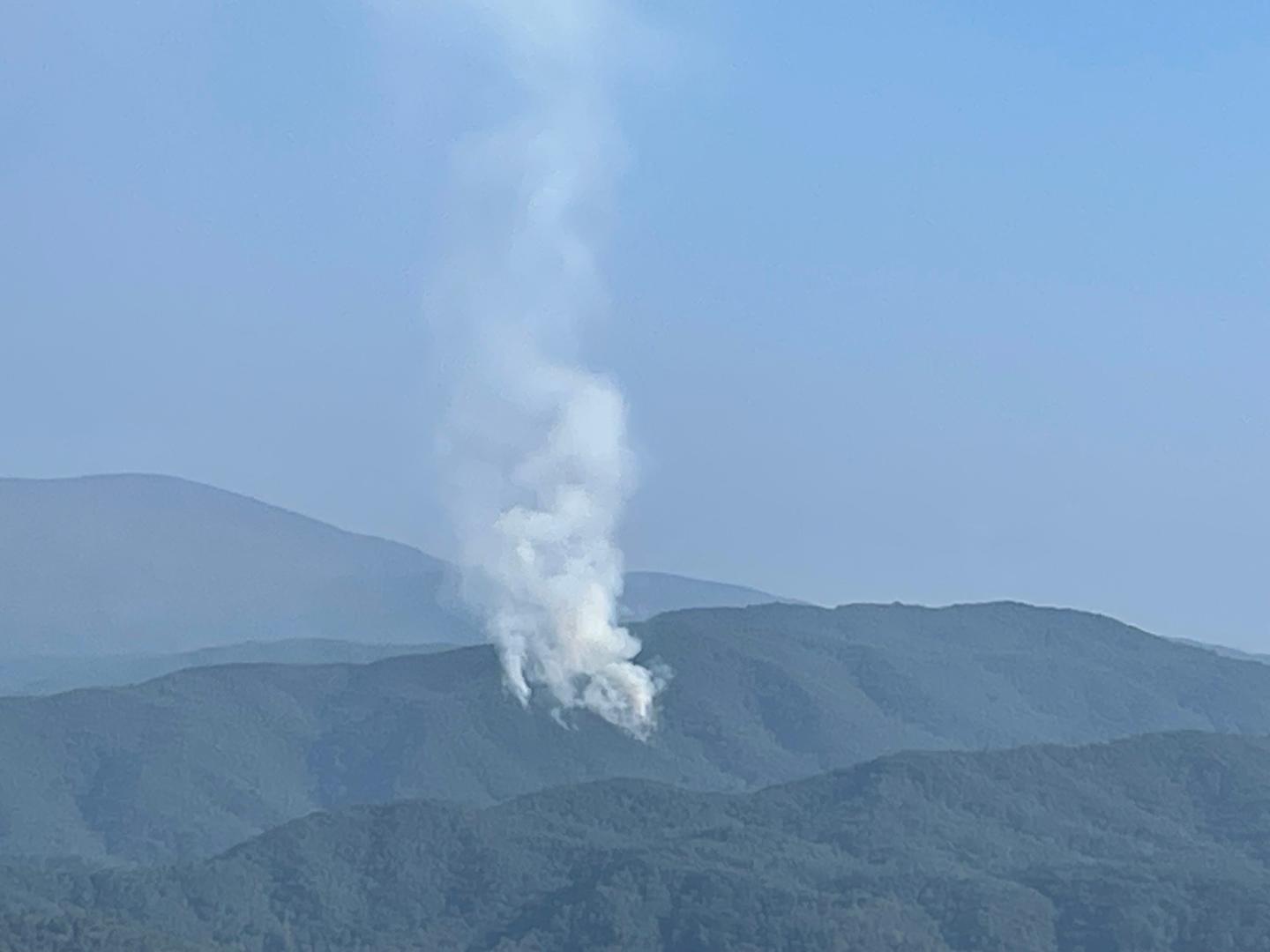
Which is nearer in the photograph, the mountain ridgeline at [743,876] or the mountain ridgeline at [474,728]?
the mountain ridgeline at [743,876]

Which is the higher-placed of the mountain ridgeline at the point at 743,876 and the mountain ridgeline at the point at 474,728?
the mountain ridgeline at the point at 474,728

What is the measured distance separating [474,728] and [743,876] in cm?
5902

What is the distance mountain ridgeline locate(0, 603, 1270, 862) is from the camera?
143125 mm

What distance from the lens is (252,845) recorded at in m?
105

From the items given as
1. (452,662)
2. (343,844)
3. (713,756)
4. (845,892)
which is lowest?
(845,892)

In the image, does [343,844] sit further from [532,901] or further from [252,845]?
[532,901]

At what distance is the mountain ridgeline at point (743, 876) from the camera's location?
91938 millimetres

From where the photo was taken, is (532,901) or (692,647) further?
(692,647)

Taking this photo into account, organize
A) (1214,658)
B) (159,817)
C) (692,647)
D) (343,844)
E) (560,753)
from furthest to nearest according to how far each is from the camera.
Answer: (1214,658), (692,647), (560,753), (159,817), (343,844)

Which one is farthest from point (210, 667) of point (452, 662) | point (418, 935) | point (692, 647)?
point (418, 935)

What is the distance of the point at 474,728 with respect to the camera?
6068 inches

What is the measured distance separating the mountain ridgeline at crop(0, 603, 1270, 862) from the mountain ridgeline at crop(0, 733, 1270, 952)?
89.5 feet

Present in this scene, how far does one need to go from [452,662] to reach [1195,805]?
205 ft

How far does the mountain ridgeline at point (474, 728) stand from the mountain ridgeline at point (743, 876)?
89.5ft
